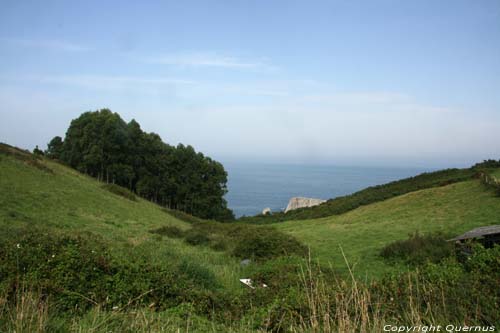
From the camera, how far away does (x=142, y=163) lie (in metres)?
59.1

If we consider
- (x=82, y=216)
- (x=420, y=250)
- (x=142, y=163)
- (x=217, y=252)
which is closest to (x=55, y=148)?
(x=142, y=163)

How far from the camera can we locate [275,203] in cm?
12225

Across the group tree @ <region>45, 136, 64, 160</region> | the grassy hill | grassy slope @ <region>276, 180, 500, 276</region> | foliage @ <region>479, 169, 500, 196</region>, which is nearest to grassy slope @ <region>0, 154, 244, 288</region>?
the grassy hill

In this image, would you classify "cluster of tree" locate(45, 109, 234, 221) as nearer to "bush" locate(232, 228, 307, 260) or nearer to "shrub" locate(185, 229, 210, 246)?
"shrub" locate(185, 229, 210, 246)

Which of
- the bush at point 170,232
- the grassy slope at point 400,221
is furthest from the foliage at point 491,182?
the bush at point 170,232

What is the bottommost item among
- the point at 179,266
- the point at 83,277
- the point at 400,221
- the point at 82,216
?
the point at 82,216

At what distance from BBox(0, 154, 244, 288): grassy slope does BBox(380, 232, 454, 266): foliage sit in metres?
6.15

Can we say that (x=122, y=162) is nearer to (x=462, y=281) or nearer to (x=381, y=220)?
(x=381, y=220)

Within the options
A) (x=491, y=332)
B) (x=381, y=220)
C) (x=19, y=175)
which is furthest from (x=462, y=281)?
(x=19, y=175)

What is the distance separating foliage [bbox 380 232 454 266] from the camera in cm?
1282

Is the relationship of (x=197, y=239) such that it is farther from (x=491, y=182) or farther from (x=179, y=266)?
(x=491, y=182)

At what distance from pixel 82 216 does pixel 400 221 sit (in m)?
19.4

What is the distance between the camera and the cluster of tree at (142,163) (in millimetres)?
52656

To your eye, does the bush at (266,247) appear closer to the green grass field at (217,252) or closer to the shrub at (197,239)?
the green grass field at (217,252)
